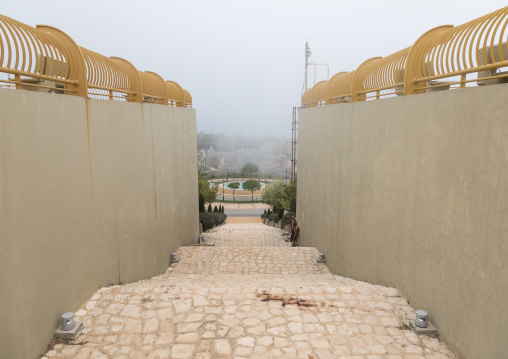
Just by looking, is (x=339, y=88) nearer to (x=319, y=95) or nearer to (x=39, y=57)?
(x=319, y=95)

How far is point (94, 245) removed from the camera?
16.7 feet

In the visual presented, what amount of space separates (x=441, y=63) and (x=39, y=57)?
485 cm

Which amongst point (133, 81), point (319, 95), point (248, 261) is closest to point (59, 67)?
point (133, 81)

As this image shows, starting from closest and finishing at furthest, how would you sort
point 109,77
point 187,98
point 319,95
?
1. point 109,77
2. point 319,95
3. point 187,98

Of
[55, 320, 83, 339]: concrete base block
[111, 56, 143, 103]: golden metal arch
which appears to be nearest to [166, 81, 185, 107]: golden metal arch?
[111, 56, 143, 103]: golden metal arch

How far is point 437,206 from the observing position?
4.05m

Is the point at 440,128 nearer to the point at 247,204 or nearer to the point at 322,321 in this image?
the point at 322,321

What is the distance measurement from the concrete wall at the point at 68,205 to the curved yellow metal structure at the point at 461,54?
4521 mm

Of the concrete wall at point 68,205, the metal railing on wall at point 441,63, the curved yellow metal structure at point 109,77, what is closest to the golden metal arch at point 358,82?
the metal railing on wall at point 441,63

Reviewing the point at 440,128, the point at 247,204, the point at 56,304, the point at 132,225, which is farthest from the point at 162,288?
the point at 247,204

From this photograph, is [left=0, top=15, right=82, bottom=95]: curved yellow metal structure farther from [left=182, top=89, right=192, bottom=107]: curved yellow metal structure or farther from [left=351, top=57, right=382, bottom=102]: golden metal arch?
[left=182, top=89, right=192, bottom=107]: curved yellow metal structure

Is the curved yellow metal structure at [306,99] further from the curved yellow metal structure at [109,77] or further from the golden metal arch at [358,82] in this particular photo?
the curved yellow metal structure at [109,77]

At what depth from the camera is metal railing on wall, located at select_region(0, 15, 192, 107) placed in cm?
374

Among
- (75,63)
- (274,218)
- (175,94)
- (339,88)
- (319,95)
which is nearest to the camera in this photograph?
(75,63)
